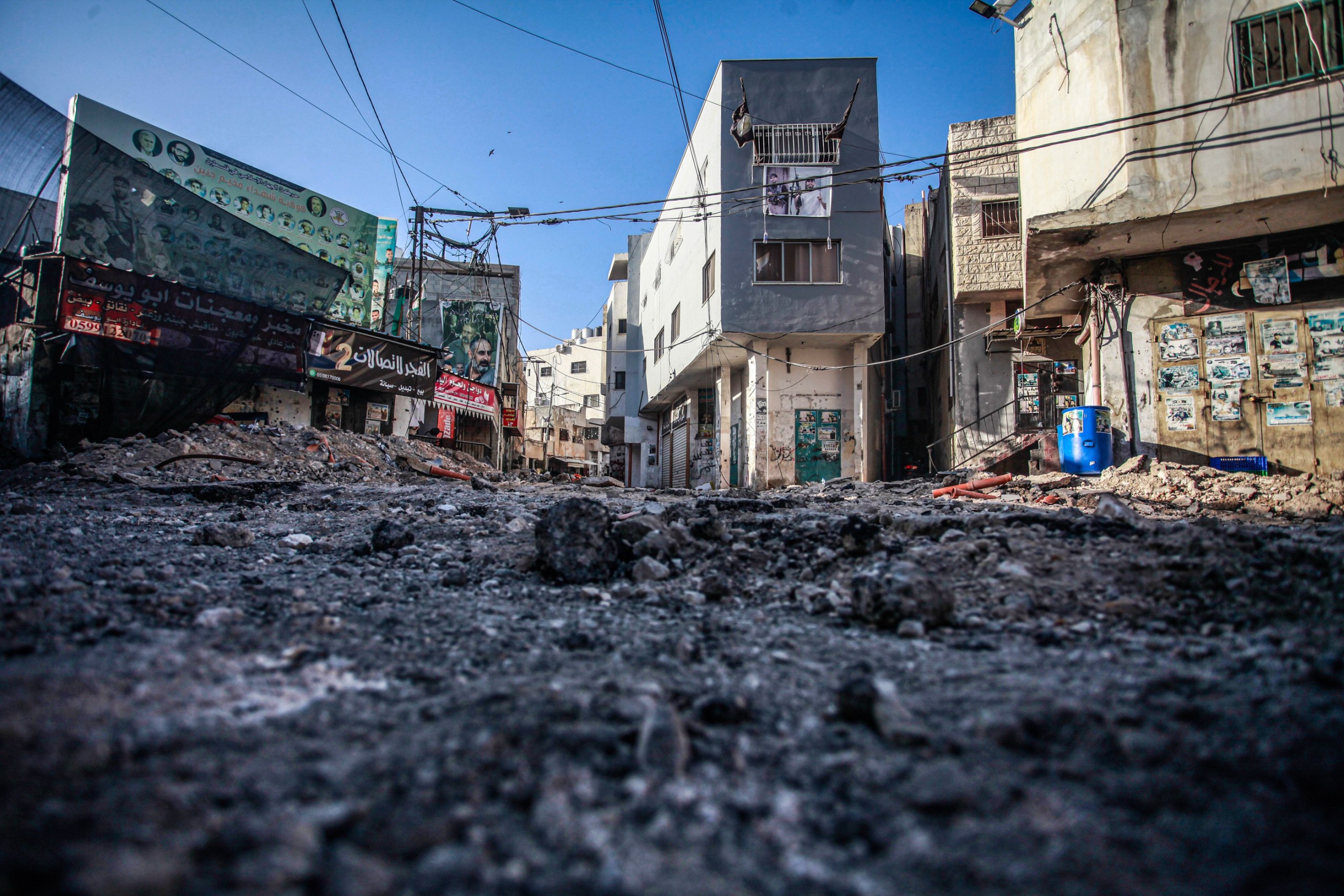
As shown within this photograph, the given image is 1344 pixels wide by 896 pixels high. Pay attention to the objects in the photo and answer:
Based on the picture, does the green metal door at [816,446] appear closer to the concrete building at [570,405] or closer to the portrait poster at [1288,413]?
the portrait poster at [1288,413]

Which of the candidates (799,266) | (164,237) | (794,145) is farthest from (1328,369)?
(164,237)

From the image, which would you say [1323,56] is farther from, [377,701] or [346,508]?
[346,508]

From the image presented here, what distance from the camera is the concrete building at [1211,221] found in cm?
699

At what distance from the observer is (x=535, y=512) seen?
5219 millimetres

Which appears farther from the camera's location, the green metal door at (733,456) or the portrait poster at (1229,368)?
the green metal door at (733,456)

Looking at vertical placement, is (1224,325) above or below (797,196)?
below

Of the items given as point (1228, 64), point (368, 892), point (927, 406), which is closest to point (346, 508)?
point (368, 892)

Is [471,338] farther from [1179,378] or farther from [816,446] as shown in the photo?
[1179,378]

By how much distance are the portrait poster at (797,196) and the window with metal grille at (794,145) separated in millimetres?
208

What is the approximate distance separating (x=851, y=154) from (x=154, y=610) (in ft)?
51.4

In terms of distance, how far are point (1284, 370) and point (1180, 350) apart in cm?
104

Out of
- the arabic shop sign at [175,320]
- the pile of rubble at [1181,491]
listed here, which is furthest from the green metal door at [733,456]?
the arabic shop sign at [175,320]

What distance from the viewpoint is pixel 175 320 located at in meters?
10.1

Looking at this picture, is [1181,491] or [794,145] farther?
[794,145]
